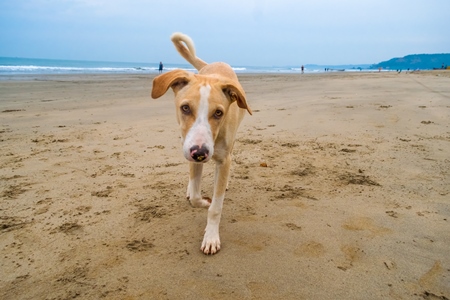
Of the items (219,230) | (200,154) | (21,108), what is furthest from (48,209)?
(21,108)

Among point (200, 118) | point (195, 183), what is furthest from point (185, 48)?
point (200, 118)

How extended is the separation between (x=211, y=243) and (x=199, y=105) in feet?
3.84

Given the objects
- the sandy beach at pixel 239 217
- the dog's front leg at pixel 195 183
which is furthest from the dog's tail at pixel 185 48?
the dog's front leg at pixel 195 183

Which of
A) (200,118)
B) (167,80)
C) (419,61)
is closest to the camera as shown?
(200,118)

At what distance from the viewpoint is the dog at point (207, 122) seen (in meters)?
2.48

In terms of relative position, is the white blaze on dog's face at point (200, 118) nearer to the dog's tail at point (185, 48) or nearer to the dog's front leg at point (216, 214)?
the dog's front leg at point (216, 214)

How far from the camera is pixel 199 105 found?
8.67ft

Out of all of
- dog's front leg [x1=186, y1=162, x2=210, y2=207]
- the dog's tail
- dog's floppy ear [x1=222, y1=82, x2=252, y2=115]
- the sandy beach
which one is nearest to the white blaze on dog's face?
dog's floppy ear [x1=222, y1=82, x2=252, y2=115]

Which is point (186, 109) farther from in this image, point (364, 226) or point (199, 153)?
point (364, 226)

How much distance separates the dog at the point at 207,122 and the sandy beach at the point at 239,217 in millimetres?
234

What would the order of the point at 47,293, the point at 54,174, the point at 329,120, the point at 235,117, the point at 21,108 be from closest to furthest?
the point at 47,293 → the point at 235,117 → the point at 54,174 → the point at 329,120 → the point at 21,108

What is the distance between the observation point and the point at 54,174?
4324mm

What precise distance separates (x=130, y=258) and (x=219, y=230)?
2.91 ft

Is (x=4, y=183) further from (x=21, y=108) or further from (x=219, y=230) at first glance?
(x=21, y=108)
